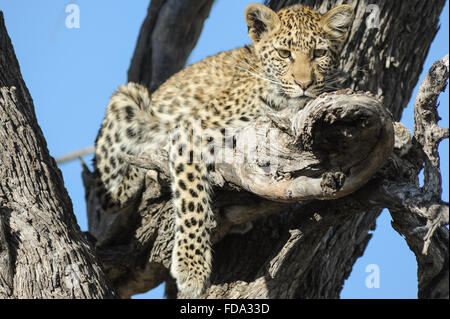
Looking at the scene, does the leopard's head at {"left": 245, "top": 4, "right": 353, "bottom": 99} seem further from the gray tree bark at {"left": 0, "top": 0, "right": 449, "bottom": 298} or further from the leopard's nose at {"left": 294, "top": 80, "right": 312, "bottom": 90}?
the gray tree bark at {"left": 0, "top": 0, "right": 449, "bottom": 298}

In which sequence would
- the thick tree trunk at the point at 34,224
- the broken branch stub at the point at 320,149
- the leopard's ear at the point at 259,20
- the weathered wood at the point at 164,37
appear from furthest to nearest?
the weathered wood at the point at 164,37, the leopard's ear at the point at 259,20, the thick tree trunk at the point at 34,224, the broken branch stub at the point at 320,149

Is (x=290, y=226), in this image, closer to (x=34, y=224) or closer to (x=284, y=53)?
(x=284, y=53)

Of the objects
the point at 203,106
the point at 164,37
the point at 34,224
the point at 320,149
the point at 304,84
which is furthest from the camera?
the point at 164,37

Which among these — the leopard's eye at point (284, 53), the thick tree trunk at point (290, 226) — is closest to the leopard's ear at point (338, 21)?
the leopard's eye at point (284, 53)

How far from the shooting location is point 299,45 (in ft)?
19.6

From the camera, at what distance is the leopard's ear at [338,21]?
6045 mm

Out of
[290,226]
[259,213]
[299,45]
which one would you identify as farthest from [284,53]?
[290,226]

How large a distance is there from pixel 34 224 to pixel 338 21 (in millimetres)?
3030

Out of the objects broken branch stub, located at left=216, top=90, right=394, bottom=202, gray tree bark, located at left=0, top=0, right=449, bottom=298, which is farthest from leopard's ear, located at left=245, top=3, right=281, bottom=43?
broken branch stub, located at left=216, top=90, right=394, bottom=202

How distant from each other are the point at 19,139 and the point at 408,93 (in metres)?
3.97

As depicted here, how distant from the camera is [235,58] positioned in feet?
22.8

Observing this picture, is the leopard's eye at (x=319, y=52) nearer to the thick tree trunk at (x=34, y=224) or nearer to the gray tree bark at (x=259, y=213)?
the gray tree bark at (x=259, y=213)
